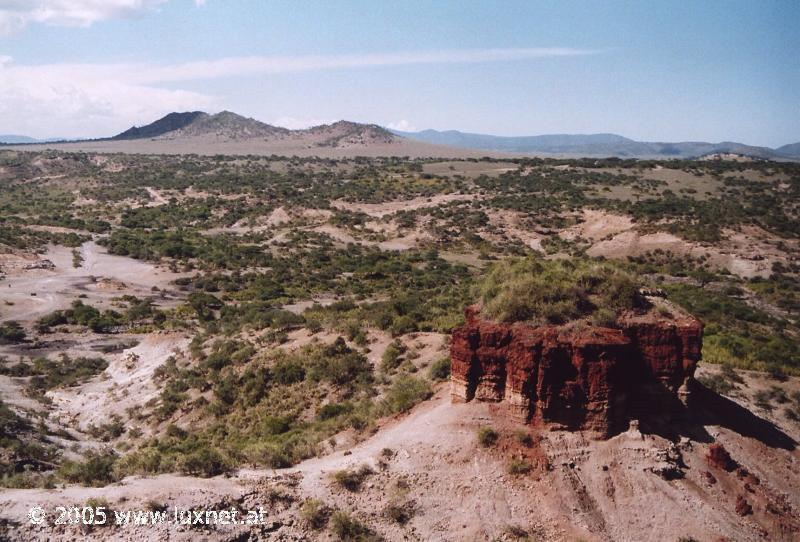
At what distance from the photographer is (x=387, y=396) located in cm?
1814

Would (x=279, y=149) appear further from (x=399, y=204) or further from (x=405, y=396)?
(x=405, y=396)

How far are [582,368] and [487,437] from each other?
9.28 ft

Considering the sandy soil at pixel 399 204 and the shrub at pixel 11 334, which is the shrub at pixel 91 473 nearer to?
the shrub at pixel 11 334

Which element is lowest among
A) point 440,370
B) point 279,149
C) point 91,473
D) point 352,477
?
point 91,473

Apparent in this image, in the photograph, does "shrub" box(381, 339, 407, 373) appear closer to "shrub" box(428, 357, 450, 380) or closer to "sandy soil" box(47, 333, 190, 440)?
"shrub" box(428, 357, 450, 380)

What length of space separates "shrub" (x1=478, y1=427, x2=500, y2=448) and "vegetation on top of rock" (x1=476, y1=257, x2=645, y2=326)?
114 inches

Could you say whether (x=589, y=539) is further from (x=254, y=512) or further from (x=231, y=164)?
(x=231, y=164)

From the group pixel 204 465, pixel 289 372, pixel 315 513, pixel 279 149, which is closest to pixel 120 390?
pixel 289 372

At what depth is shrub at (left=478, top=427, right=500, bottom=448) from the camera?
1355cm

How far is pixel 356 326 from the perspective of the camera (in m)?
25.0

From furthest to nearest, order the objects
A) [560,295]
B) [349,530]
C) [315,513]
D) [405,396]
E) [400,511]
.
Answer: [405,396] → [560,295] → [400,511] → [315,513] → [349,530]

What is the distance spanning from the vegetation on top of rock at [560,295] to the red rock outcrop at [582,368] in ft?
1.29

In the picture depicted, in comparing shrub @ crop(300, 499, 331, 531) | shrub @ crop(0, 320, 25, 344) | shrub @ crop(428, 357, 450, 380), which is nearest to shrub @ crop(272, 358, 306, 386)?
shrub @ crop(428, 357, 450, 380)

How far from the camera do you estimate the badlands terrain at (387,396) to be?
1220cm
